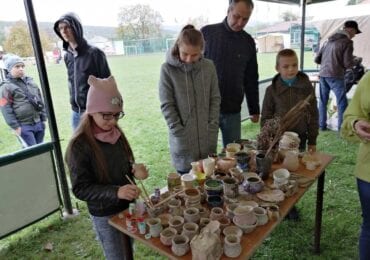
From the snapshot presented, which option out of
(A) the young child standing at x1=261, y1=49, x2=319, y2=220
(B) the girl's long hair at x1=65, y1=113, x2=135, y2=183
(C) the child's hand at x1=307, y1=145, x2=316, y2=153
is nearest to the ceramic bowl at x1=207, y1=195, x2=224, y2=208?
(B) the girl's long hair at x1=65, y1=113, x2=135, y2=183

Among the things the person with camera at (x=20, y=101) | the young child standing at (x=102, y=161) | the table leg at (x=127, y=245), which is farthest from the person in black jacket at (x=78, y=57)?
the table leg at (x=127, y=245)

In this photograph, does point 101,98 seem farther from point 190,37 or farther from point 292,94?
point 292,94

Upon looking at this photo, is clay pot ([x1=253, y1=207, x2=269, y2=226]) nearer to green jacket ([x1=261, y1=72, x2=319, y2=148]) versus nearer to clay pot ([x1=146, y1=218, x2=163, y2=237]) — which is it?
clay pot ([x1=146, y1=218, x2=163, y2=237])

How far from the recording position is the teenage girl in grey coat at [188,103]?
1909mm

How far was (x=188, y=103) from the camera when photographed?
196 cm

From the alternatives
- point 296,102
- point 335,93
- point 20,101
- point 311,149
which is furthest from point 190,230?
point 335,93

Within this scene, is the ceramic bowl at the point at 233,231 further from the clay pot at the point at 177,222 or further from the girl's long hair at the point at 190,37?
the girl's long hair at the point at 190,37

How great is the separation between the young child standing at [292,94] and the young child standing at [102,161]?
123 cm

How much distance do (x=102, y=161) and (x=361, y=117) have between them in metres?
1.24

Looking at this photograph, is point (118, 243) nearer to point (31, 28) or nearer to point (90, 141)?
point (90, 141)

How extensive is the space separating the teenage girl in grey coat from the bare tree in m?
7.02

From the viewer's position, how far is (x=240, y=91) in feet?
8.09

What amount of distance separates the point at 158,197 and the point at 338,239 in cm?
166

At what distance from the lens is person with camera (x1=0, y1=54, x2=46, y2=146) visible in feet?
9.44
